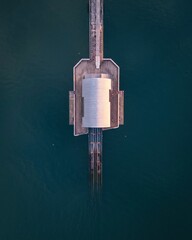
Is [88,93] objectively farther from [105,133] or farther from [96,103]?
[105,133]

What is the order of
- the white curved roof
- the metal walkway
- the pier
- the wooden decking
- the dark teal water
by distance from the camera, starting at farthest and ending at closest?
the wooden decking, the pier, the metal walkway, the white curved roof, the dark teal water

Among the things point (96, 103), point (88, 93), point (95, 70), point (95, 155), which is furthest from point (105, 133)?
point (95, 70)

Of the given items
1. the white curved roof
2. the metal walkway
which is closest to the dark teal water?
the metal walkway

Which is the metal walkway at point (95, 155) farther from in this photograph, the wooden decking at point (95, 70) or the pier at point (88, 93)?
the wooden decking at point (95, 70)

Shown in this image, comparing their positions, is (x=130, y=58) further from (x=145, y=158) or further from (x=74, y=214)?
(x=74, y=214)

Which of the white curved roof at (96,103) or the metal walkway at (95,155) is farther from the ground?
the white curved roof at (96,103)

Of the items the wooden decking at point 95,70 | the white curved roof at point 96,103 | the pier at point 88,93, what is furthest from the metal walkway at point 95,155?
the white curved roof at point 96,103

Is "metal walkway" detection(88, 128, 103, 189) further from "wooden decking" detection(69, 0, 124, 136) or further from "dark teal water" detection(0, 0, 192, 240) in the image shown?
"wooden decking" detection(69, 0, 124, 136)

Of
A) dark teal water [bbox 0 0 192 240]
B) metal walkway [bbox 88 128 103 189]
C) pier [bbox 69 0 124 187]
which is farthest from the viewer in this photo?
pier [bbox 69 0 124 187]
